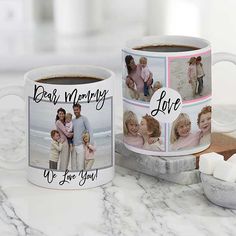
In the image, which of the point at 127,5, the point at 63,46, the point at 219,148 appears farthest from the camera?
the point at 127,5

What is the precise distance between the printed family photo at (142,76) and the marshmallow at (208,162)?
106 millimetres

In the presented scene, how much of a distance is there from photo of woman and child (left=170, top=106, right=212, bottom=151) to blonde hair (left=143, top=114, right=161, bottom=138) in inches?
0.7

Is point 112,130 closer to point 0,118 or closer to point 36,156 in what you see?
point 36,156

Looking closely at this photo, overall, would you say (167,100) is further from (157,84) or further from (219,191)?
(219,191)

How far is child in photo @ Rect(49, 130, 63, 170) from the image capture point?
1.01m

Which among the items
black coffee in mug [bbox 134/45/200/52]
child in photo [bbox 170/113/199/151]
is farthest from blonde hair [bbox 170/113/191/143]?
black coffee in mug [bbox 134/45/200/52]

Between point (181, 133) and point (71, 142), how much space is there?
0.13m

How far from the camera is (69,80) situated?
3.51ft

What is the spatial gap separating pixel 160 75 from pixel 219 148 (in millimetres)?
126

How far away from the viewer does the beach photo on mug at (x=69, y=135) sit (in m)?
1.00

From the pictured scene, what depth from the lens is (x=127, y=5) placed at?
88.4 inches

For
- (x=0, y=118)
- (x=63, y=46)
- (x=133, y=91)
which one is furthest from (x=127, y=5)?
(x=133, y=91)

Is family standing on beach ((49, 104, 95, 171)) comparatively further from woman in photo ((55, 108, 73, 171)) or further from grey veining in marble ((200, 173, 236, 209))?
grey veining in marble ((200, 173, 236, 209))

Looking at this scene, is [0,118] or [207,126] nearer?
[207,126]
